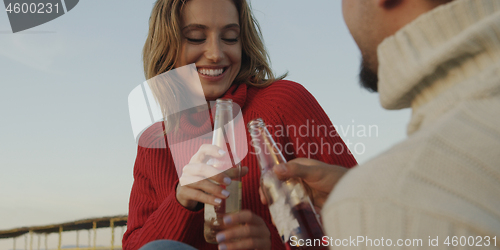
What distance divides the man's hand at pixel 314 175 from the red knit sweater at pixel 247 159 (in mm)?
343

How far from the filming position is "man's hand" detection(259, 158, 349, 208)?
2.50ft

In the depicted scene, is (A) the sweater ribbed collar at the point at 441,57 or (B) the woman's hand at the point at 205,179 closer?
(A) the sweater ribbed collar at the point at 441,57

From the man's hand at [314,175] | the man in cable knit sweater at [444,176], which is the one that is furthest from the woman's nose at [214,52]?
the man in cable knit sweater at [444,176]

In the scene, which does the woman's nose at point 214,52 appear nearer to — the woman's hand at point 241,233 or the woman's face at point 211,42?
the woman's face at point 211,42

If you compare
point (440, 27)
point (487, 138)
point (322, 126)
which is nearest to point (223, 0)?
point (322, 126)

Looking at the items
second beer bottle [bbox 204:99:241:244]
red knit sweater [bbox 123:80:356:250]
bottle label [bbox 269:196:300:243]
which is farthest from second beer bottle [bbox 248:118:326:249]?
red knit sweater [bbox 123:80:356:250]

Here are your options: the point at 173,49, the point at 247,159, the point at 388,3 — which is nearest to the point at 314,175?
the point at 388,3

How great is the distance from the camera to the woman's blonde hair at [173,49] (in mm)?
1500

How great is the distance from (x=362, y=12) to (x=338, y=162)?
70 cm

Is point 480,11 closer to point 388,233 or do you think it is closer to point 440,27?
point 440,27

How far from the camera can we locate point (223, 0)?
1494 millimetres

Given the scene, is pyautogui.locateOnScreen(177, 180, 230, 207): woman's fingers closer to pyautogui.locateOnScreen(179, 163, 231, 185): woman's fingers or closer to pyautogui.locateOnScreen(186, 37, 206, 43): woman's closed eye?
pyautogui.locateOnScreen(179, 163, 231, 185): woman's fingers

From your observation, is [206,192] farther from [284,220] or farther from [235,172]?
[284,220]

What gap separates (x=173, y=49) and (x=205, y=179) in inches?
29.8
